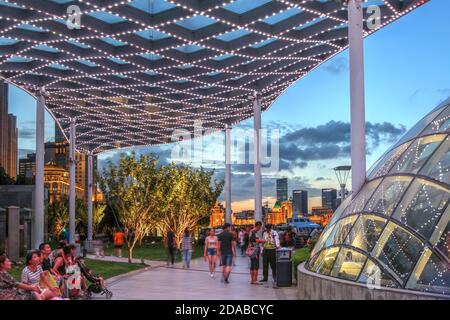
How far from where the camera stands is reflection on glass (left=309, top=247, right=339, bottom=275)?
10.6 m

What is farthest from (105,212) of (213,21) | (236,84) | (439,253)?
(439,253)

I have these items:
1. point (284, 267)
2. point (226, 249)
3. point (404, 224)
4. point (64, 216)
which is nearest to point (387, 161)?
point (404, 224)

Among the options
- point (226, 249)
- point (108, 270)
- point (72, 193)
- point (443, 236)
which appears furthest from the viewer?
point (72, 193)

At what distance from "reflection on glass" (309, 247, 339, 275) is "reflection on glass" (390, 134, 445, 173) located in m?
1.74

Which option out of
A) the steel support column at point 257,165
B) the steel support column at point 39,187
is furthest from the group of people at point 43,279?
the steel support column at point 257,165

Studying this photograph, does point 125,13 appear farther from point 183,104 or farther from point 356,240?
point 183,104

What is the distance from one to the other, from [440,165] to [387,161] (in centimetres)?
279

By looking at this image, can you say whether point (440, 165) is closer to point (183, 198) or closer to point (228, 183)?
point (228, 183)

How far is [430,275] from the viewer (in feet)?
26.1

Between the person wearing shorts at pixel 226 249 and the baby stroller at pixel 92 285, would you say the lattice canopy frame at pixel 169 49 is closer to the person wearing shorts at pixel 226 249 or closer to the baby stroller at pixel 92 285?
the person wearing shorts at pixel 226 249

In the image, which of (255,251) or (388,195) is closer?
(388,195)

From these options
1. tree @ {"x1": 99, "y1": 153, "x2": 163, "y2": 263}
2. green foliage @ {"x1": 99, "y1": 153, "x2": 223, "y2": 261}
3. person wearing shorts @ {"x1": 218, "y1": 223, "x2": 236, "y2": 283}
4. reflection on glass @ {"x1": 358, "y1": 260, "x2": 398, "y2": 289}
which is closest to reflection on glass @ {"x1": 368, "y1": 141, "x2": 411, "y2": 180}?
reflection on glass @ {"x1": 358, "y1": 260, "x2": 398, "y2": 289}

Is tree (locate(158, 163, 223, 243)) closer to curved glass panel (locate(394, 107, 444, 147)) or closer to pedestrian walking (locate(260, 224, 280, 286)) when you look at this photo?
pedestrian walking (locate(260, 224, 280, 286))

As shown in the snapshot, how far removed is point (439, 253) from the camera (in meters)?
8.04
